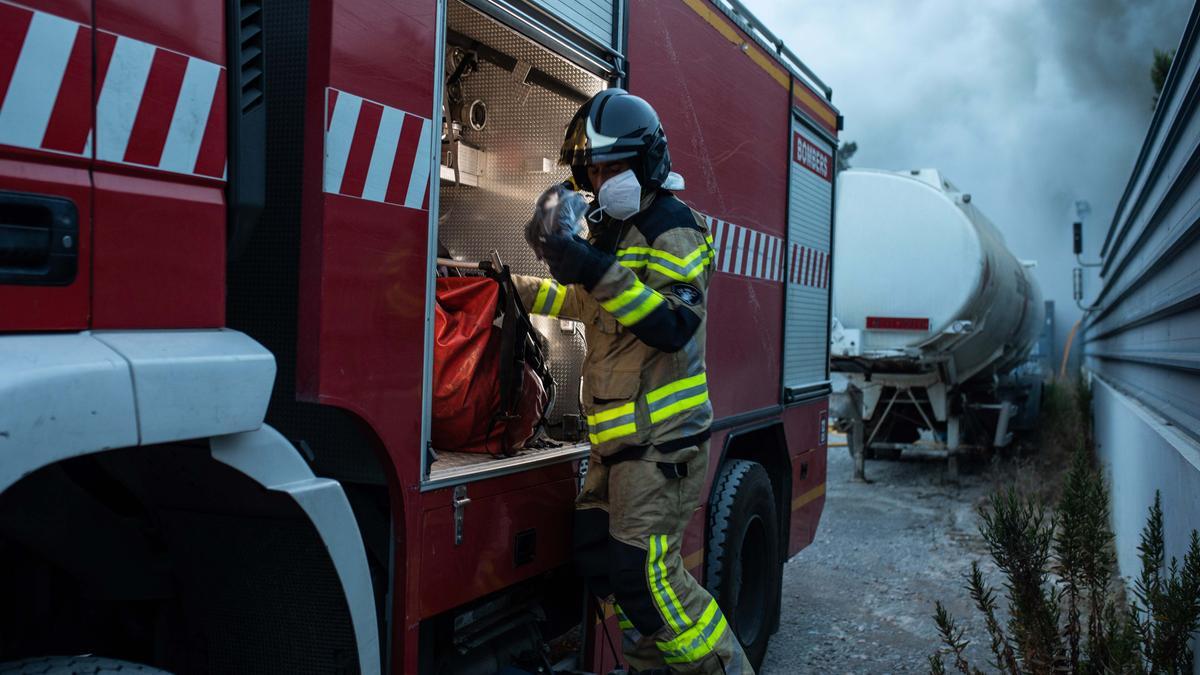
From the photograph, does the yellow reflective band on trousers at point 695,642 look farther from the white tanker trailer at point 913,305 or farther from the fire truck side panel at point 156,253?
the white tanker trailer at point 913,305

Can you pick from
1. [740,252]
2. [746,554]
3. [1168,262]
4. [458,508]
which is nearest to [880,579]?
[746,554]

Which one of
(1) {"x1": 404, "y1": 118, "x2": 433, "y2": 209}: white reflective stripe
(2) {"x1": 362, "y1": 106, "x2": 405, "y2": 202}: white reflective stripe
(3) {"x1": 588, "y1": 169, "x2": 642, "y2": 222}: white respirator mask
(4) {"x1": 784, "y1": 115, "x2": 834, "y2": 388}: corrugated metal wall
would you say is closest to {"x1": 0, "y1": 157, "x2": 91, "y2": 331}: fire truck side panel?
(2) {"x1": 362, "y1": 106, "x2": 405, "y2": 202}: white reflective stripe

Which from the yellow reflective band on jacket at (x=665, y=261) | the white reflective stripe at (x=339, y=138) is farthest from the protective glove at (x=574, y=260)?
the white reflective stripe at (x=339, y=138)

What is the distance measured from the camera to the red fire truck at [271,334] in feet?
4.78

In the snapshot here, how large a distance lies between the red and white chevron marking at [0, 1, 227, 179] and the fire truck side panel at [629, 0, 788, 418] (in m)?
1.90

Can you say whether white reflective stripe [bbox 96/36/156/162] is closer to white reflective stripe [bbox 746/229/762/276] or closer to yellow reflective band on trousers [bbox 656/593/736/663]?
yellow reflective band on trousers [bbox 656/593/736/663]

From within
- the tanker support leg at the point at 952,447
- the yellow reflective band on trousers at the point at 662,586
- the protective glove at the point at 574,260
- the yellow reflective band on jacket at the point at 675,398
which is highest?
the protective glove at the point at 574,260

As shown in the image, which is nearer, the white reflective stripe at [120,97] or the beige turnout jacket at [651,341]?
the white reflective stripe at [120,97]

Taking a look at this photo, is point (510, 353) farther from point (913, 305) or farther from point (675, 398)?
point (913, 305)

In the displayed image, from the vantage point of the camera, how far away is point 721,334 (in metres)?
3.99

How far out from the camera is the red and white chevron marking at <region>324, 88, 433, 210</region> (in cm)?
200

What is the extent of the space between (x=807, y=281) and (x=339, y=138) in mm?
3615

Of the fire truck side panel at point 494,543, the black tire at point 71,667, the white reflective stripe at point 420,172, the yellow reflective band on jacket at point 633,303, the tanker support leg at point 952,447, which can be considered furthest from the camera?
the tanker support leg at point 952,447

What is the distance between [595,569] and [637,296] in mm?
903
